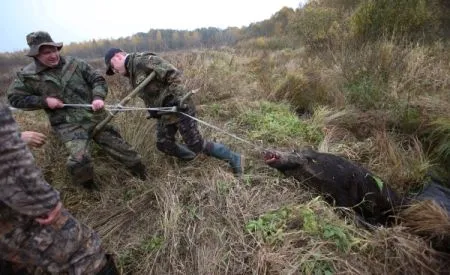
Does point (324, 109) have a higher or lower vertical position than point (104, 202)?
higher

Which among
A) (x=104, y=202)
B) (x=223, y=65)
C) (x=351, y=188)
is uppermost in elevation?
(x=223, y=65)

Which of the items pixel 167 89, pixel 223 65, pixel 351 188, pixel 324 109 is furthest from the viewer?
pixel 223 65

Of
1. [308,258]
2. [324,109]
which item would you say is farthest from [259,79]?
[308,258]

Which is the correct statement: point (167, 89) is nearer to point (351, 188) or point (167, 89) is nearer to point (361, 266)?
point (351, 188)

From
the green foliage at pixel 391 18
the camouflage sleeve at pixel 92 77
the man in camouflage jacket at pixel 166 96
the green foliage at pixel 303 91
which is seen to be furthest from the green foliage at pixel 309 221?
the green foliage at pixel 391 18

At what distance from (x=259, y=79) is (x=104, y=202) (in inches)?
165

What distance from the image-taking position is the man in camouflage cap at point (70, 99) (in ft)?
11.1

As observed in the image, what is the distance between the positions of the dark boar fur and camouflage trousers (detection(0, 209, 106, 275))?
1702mm

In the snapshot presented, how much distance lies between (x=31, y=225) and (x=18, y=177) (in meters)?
0.41

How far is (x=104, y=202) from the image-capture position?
353 centimetres

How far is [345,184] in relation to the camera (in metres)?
3.11

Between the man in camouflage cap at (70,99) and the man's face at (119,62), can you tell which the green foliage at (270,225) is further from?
the man's face at (119,62)

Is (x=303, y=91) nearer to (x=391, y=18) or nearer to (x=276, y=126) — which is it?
(x=276, y=126)

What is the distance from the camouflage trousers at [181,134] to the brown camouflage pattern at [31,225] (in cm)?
163
